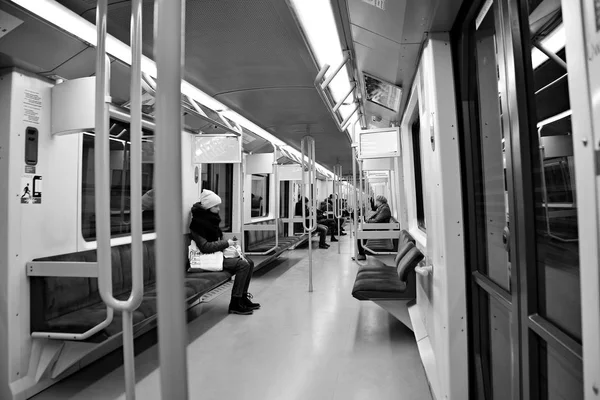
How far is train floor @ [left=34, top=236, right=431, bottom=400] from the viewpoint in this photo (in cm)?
244

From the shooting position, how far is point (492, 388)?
180 cm

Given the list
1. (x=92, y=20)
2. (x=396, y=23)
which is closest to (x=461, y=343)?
(x=396, y=23)

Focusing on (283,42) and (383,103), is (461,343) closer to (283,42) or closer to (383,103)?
(283,42)

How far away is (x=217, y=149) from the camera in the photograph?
14.8 ft

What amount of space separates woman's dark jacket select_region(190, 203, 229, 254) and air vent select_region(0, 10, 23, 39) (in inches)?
103

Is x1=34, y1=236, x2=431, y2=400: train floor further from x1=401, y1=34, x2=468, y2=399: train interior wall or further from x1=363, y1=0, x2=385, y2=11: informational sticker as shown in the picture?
x1=363, y1=0, x2=385, y2=11: informational sticker

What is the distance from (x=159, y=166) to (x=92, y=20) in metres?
2.24

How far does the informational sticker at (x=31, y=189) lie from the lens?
245 cm

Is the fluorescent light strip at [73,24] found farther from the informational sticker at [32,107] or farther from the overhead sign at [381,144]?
the overhead sign at [381,144]

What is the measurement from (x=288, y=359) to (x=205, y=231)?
1.96m

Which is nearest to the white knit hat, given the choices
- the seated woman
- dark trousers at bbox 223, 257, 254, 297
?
the seated woman

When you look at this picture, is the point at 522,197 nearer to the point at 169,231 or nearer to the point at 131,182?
the point at 169,231

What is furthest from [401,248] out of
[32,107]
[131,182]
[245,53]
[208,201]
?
[32,107]

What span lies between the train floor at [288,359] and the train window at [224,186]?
178 cm
